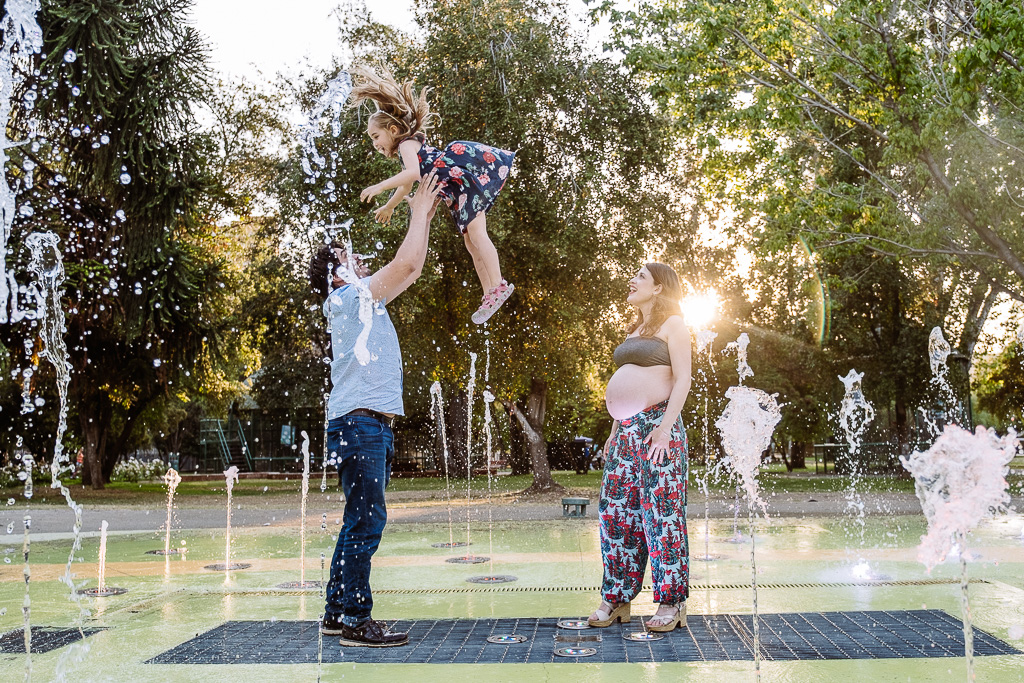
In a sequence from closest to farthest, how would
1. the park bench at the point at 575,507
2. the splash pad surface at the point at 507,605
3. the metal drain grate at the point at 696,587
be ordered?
the splash pad surface at the point at 507,605 < the metal drain grate at the point at 696,587 < the park bench at the point at 575,507

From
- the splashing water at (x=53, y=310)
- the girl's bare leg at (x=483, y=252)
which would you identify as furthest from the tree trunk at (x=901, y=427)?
the girl's bare leg at (x=483, y=252)

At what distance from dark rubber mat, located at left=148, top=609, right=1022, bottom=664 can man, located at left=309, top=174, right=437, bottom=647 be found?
0.23 metres

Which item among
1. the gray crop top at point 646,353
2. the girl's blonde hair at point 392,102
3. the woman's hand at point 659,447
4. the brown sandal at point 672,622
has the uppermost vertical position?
the girl's blonde hair at point 392,102

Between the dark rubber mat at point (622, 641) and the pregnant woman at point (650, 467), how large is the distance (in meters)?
0.20

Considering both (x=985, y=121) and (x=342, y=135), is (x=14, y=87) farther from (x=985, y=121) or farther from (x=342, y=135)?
(x=985, y=121)

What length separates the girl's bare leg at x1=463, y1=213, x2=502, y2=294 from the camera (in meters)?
4.22

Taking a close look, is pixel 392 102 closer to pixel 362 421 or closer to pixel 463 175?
pixel 463 175

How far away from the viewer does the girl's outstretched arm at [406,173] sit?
3.92 meters

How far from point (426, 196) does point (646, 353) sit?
1466mm

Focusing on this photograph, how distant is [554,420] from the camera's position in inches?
1321

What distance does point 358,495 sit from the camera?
4.25m

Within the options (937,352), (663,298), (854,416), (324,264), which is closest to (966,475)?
(663,298)

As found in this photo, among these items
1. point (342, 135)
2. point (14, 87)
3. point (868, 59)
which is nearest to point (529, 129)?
point (342, 135)

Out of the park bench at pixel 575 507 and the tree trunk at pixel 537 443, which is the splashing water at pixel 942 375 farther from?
the park bench at pixel 575 507
